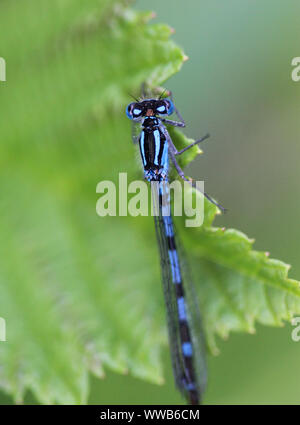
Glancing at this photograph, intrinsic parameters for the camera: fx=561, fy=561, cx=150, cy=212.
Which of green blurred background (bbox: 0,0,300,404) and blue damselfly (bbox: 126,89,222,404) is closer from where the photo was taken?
blue damselfly (bbox: 126,89,222,404)

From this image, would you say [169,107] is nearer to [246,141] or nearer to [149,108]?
[149,108]

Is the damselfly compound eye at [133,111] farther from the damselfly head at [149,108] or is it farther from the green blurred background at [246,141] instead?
the green blurred background at [246,141]

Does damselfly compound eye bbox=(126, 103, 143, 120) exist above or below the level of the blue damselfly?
above

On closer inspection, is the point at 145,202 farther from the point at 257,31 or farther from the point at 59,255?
the point at 257,31

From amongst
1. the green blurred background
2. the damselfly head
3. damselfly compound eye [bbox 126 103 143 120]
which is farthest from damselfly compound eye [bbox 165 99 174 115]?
the green blurred background

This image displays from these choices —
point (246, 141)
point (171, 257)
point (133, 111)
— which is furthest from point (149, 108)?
point (246, 141)

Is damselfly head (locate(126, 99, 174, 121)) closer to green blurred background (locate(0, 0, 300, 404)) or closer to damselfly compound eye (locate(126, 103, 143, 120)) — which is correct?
damselfly compound eye (locate(126, 103, 143, 120))
